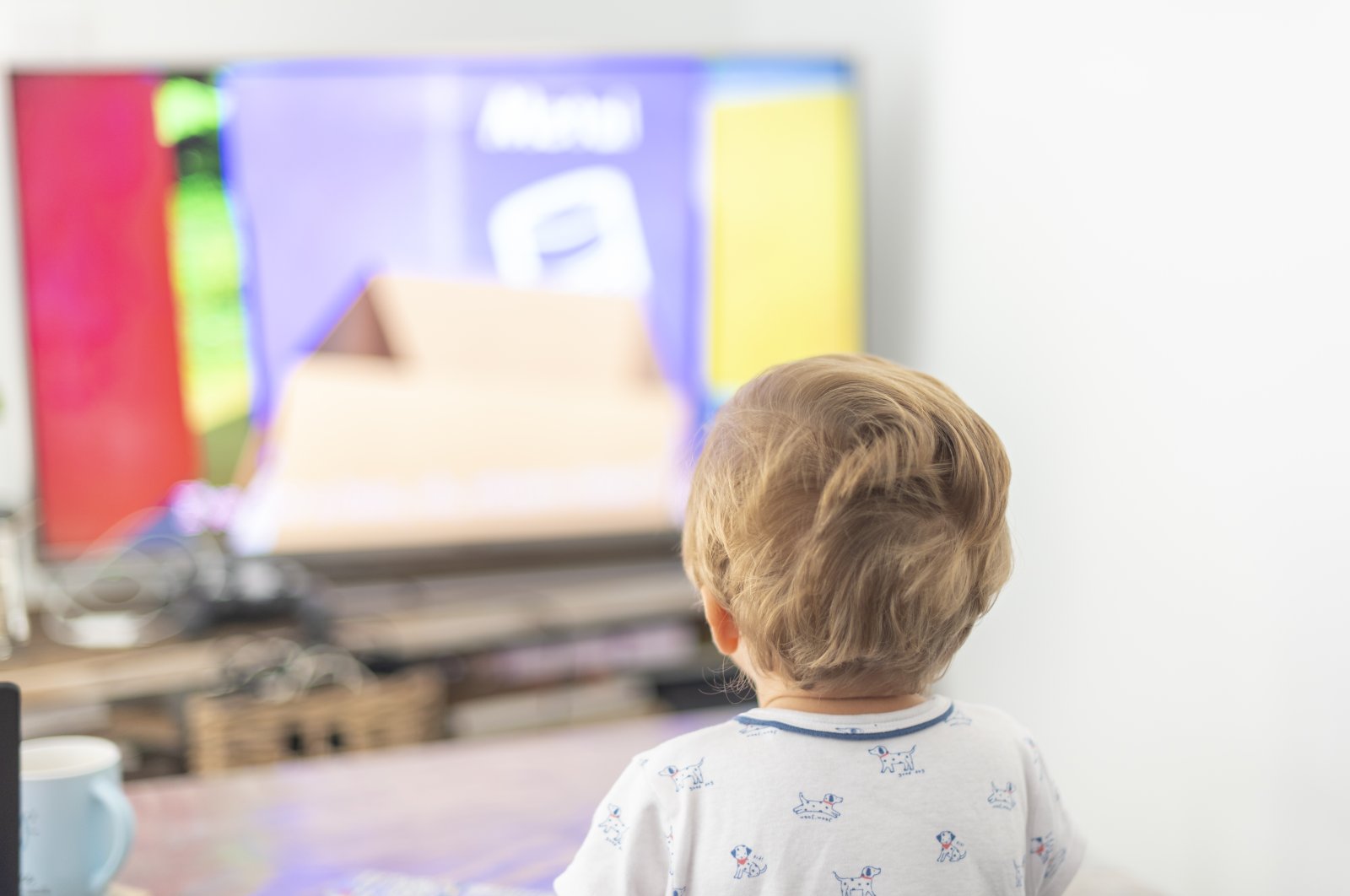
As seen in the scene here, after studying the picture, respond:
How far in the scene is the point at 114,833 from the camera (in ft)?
2.74

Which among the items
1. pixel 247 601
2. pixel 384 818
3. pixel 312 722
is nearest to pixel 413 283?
pixel 247 601

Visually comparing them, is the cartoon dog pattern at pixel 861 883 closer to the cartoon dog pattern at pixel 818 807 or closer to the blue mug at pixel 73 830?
the cartoon dog pattern at pixel 818 807

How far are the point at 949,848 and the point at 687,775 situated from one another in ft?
0.54

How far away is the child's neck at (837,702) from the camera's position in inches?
29.3

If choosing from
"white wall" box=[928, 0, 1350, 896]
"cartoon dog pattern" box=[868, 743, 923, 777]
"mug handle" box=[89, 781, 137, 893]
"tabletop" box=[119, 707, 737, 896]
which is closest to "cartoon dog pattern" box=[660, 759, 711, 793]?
"cartoon dog pattern" box=[868, 743, 923, 777]

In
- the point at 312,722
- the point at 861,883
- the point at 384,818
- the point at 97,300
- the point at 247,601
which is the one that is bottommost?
the point at 312,722

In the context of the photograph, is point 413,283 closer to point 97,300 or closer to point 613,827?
point 97,300

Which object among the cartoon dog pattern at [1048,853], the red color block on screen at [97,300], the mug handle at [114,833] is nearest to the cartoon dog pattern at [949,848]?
the cartoon dog pattern at [1048,853]

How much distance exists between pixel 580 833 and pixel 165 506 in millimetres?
1157

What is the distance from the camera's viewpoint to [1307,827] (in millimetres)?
975

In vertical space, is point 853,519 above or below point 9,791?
above

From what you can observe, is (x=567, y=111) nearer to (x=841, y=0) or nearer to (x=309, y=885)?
(x=841, y=0)

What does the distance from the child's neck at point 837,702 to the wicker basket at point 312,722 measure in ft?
3.97

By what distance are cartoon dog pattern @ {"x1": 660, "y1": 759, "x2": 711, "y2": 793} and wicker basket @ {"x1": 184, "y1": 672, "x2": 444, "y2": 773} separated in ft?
3.94
